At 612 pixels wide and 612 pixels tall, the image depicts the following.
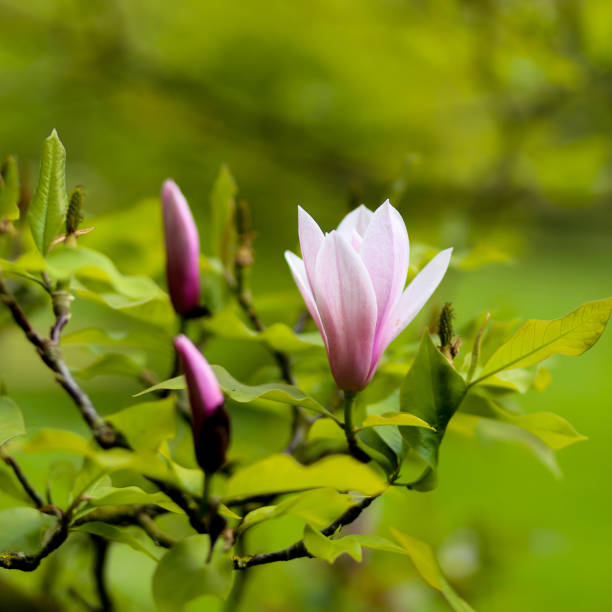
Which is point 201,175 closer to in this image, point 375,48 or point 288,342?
point 375,48

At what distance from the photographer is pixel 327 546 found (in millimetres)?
361

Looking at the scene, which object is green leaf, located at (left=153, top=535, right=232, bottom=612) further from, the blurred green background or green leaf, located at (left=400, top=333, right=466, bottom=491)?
the blurred green background

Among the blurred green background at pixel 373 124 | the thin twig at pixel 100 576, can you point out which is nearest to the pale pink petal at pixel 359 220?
the thin twig at pixel 100 576

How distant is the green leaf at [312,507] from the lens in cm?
35

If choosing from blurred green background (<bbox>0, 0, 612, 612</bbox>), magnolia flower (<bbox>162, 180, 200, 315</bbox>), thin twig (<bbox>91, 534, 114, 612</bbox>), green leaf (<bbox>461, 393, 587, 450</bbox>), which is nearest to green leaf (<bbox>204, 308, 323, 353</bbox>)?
magnolia flower (<bbox>162, 180, 200, 315</bbox>)

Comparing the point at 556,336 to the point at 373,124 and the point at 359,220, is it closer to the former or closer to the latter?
the point at 359,220

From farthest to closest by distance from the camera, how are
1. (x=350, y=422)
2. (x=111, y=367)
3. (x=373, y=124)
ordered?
(x=373, y=124), (x=111, y=367), (x=350, y=422)

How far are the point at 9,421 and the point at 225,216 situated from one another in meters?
0.28

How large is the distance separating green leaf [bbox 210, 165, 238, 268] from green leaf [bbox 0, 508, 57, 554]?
279 mm

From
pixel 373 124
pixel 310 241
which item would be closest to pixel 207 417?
pixel 310 241

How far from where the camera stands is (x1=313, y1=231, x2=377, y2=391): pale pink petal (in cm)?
38

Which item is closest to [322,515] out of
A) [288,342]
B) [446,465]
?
[288,342]

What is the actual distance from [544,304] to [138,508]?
308 centimetres

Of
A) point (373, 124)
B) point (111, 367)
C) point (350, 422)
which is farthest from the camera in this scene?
point (373, 124)
